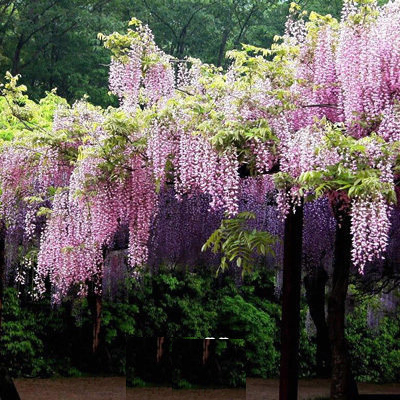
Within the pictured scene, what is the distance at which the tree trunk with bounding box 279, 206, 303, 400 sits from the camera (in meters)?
6.90

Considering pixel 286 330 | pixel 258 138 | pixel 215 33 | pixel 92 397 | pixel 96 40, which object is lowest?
pixel 92 397

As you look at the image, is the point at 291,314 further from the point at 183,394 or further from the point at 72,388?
the point at 72,388

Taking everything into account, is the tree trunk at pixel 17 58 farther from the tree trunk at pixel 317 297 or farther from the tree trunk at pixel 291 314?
the tree trunk at pixel 291 314

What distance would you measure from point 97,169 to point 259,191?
1795 millimetres

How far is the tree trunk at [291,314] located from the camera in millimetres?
6898

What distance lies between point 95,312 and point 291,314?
6372 mm

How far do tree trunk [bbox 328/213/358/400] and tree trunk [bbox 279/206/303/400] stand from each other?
0.47 meters

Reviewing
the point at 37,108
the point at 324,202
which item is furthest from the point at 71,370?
the point at 324,202

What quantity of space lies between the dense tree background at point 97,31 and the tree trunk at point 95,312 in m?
5.76

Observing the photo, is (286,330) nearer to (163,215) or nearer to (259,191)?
(259,191)

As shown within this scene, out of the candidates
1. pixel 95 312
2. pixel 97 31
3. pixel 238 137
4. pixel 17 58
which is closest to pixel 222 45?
pixel 97 31

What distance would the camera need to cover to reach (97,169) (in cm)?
697

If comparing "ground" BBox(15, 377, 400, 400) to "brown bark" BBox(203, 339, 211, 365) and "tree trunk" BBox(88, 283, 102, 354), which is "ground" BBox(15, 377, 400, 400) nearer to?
"brown bark" BBox(203, 339, 211, 365)

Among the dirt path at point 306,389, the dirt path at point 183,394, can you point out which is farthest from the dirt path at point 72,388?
the dirt path at point 306,389
